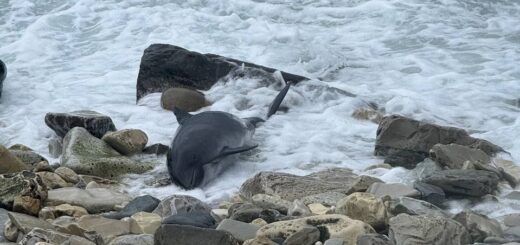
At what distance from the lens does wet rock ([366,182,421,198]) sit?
4.98 m

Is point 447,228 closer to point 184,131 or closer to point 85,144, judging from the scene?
point 184,131

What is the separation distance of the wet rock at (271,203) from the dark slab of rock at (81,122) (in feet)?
7.43

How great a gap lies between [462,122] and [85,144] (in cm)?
305

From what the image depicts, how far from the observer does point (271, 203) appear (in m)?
4.80

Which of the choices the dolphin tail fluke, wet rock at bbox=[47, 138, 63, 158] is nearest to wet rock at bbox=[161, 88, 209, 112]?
the dolphin tail fluke

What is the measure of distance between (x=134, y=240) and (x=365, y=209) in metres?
1.17

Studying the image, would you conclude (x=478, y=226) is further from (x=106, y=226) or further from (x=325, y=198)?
(x=106, y=226)

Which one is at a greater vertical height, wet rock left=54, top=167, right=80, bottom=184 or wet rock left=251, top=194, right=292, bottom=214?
wet rock left=251, top=194, right=292, bottom=214

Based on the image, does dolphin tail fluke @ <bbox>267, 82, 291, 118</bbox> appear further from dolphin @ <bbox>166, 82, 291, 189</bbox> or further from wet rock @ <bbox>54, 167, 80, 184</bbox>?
wet rock @ <bbox>54, 167, 80, 184</bbox>

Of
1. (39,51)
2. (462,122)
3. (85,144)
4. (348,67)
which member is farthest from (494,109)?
(39,51)

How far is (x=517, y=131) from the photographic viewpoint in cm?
675

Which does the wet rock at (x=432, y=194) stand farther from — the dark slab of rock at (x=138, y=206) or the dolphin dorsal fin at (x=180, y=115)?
the dolphin dorsal fin at (x=180, y=115)

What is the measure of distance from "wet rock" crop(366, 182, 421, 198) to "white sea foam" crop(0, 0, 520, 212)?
23.5 inches

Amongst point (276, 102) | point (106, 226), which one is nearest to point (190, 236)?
point (106, 226)
